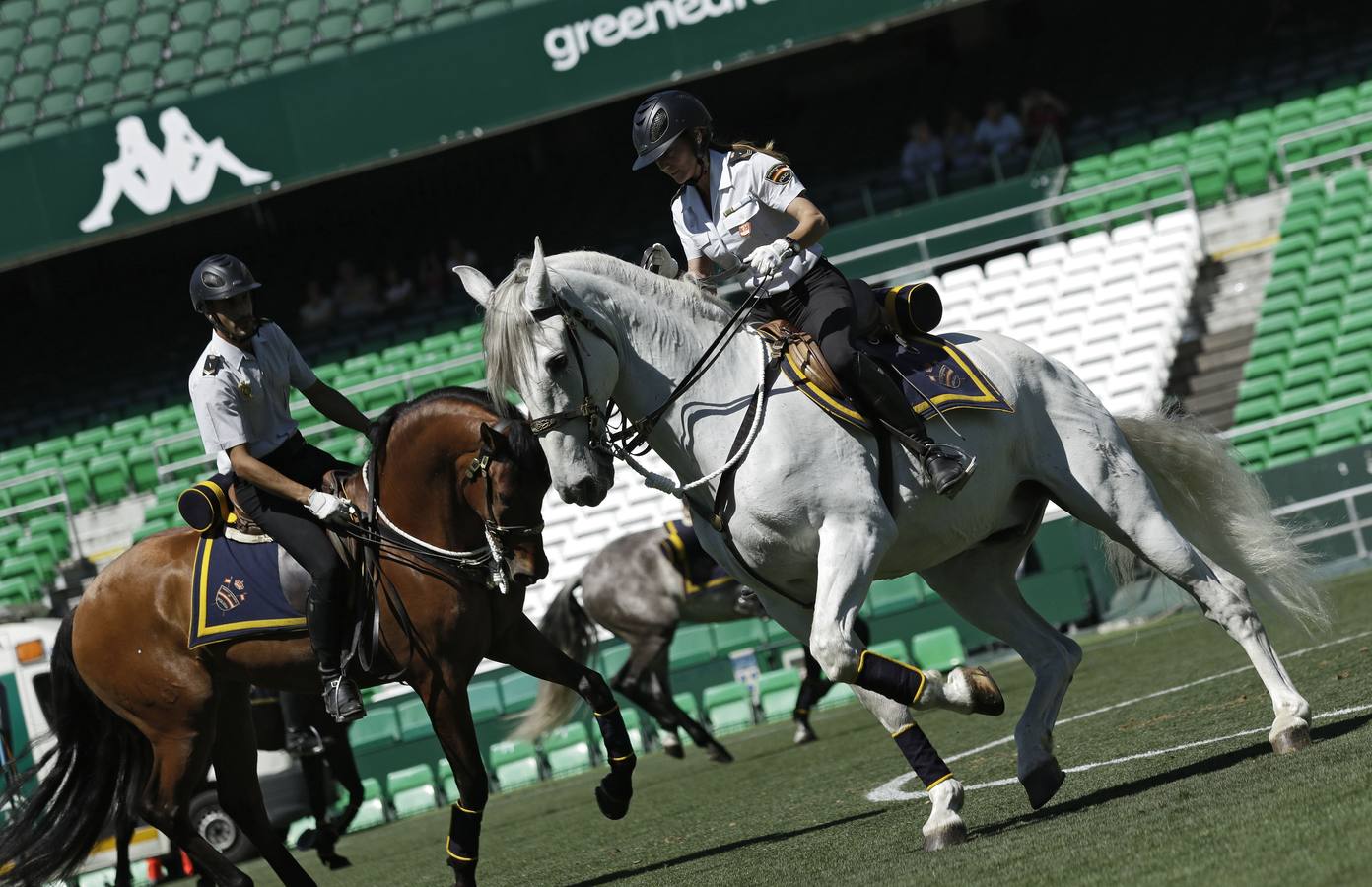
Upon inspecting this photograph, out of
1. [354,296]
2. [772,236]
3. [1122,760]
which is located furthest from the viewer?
[354,296]

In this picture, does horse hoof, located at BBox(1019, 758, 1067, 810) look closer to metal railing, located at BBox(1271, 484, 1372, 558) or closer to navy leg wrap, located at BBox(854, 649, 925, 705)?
navy leg wrap, located at BBox(854, 649, 925, 705)

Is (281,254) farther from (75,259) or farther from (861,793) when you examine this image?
(861,793)

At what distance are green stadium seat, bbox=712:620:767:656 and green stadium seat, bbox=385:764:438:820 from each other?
3303 mm

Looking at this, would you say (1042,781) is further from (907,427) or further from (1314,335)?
(1314,335)

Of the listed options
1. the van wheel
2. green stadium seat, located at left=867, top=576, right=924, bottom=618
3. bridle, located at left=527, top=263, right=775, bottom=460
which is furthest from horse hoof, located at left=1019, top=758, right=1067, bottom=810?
green stadium seat, located at left=867, top=576, right=924, bottom=618

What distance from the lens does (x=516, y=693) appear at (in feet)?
53.1

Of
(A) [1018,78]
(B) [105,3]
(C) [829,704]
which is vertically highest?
(B) [105,3]

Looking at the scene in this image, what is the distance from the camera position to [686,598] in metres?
13.8

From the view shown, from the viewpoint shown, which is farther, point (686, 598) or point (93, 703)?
point (686, 598)

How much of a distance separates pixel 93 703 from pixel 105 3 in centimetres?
2191

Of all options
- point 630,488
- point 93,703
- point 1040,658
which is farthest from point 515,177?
point 1040,658

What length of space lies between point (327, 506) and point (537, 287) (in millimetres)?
1891

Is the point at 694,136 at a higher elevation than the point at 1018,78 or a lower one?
lower

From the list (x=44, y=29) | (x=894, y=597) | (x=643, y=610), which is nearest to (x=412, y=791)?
(x=643, y=610)
